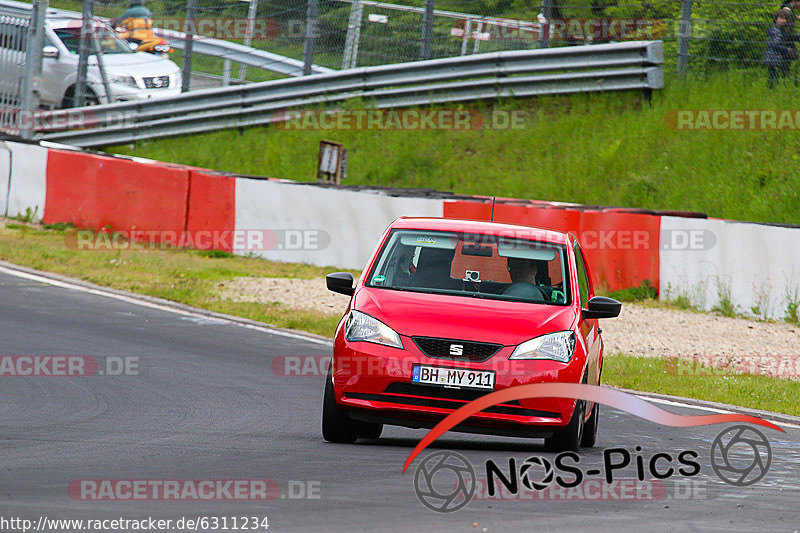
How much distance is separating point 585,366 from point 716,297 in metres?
8.21

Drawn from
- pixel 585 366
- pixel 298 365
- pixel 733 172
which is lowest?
pixel 298 365

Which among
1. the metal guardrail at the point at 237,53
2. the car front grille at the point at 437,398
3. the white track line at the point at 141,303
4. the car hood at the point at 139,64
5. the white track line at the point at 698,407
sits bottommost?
A: the white track line at the point at 141,303

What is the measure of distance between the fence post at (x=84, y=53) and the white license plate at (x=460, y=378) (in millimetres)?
19360

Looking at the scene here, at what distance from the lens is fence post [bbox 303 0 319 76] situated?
2297cm

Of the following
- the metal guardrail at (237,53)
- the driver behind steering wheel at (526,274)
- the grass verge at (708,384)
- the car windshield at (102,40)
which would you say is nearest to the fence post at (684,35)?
the metal guardrail at (237,53)

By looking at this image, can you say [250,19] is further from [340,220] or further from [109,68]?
[340,220]

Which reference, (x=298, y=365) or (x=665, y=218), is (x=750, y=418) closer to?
(x=298, y=365)

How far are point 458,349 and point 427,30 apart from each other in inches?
631

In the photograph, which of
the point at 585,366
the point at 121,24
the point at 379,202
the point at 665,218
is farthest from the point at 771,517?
the point at 121,24

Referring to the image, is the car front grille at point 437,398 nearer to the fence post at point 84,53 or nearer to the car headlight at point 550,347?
the car headlight at point 550,347

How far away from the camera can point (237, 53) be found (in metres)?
24.0

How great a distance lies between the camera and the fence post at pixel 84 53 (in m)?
24.9

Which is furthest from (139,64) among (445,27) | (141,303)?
(141,303)

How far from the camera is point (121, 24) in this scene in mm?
25438
